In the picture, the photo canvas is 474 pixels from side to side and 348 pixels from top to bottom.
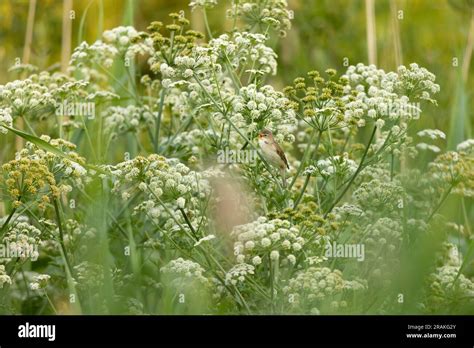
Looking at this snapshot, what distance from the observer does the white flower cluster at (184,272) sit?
3.37m

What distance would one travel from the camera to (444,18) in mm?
6098

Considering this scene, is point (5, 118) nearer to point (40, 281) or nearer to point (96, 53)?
point (40, 281)

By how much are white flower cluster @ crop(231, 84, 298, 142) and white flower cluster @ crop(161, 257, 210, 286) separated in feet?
1.79

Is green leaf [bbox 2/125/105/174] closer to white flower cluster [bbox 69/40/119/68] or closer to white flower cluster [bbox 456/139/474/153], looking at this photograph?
white flower cluster [bbox 69/40/119/68]

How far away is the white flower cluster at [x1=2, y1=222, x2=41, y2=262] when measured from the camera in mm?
3485

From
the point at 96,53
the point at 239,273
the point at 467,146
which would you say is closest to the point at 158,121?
the point at 96,53

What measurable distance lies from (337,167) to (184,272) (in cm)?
70

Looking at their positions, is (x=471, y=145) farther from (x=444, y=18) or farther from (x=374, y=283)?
(x=444, y=18)

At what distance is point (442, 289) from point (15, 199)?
165cm

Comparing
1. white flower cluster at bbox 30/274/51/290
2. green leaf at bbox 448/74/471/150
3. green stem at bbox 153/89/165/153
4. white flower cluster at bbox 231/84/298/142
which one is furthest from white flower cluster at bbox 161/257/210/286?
green leaf at bbox 448/74/471/150

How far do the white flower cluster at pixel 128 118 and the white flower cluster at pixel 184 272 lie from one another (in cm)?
94

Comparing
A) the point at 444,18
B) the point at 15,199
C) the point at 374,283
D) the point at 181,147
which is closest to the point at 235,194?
the point at 181,147

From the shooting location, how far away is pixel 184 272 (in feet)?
11.2
